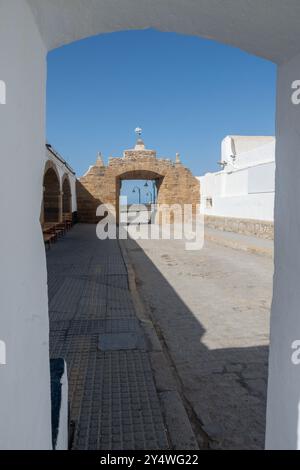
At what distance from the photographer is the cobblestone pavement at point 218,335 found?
2.80m

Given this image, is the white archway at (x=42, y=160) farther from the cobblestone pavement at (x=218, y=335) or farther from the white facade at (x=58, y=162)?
the white facade at (x=58, y=162)

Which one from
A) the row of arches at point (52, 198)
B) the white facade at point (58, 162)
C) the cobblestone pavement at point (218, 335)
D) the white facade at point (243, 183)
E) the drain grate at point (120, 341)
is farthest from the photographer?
the row of arches at point (52, 198)

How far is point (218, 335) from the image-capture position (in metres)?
4.51

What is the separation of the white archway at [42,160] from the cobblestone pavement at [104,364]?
0.97m

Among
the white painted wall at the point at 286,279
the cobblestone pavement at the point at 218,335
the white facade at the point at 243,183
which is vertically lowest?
the cobblestone pavement at the point at 218,335

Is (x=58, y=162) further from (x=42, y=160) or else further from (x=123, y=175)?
(x=42, y=160)

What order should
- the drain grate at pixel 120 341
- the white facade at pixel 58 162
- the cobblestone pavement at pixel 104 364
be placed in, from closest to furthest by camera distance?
the cobblestone pavement at pixel 104 364, the drain grate at pixel 120 341, the white facade at pixel 58 162

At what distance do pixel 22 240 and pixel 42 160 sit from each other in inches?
20.3

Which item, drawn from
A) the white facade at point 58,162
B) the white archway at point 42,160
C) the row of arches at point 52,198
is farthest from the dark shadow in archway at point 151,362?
the row of arches at point 52,198

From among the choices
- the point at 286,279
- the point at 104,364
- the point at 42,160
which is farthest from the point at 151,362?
the point at 42,160

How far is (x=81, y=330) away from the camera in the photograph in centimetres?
456
